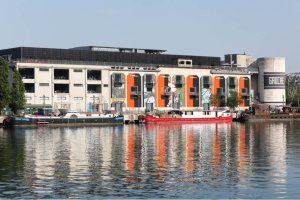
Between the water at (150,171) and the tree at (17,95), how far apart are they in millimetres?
57657

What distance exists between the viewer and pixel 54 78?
154 m

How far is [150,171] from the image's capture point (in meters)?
51.2

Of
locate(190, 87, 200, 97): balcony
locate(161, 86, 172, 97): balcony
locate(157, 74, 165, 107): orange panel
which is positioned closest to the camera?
locate(157, 74, 165, 107): orange panel

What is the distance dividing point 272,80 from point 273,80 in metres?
0.33

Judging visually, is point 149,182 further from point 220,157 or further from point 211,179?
point 220,157

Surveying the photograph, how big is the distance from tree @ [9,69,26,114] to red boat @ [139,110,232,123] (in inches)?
1131

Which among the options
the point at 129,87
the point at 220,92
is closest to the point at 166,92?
the point at 129,87

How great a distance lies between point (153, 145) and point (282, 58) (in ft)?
394

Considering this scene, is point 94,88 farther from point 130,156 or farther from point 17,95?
point 130,156

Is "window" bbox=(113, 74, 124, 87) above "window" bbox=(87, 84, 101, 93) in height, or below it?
above

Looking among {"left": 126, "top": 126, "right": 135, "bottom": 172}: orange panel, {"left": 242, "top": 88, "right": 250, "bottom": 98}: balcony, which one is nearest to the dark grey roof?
{"left": 242, "top": 88, "right": 250, "bottom": 98}: balcony

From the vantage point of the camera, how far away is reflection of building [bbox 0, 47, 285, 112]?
501ft

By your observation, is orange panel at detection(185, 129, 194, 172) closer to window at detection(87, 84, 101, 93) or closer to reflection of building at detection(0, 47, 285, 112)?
reflection of building at detection(0, 47, 285, 112)

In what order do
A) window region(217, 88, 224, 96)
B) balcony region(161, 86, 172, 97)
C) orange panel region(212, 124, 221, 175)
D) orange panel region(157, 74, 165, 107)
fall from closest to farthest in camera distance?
orange panel region(212, 124, 221, 175) → orange panel region(157, 74, 165, 107) → balcony region(161, 86, 172, 97) → window region(217, 88, 224, 96)
